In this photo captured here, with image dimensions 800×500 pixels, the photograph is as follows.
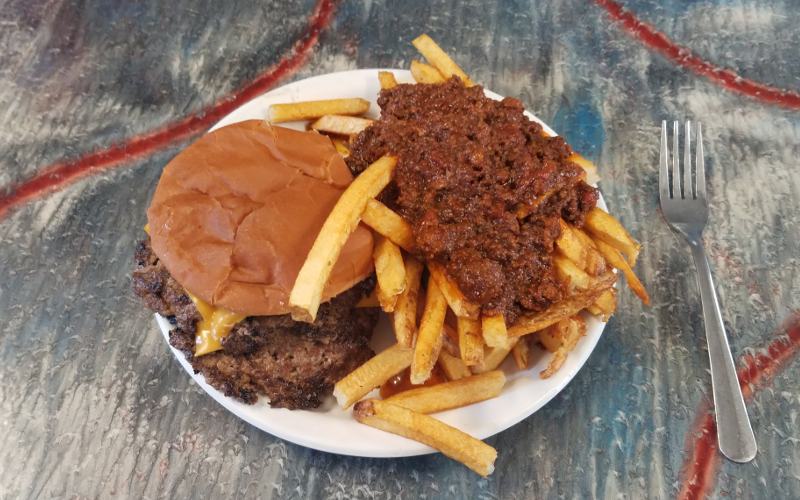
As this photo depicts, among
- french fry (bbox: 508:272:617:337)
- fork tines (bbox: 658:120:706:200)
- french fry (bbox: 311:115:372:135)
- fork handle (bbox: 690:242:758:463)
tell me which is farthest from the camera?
fork tines (bbox: 658:120:706:200)

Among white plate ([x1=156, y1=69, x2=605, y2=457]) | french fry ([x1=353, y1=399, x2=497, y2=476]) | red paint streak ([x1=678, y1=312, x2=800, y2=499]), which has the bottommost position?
red paint streak ([x1=678, y1=312, x2=800, y2=499])

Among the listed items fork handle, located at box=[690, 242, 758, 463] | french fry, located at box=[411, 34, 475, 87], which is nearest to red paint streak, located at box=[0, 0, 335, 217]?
french fry, located at box=[411, 34, 475, 87]

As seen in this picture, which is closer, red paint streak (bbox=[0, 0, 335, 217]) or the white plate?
the white plate

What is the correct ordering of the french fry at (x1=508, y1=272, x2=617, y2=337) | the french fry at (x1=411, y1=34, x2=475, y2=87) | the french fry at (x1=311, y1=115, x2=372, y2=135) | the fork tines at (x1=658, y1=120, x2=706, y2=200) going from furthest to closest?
1. the fork tines at (x1=658, y1=120, x2=706, y2=200)
2. the french fry at (x1=411, y1=34, x2=475, y2=87)
3. the french fry at (x1=311, y1=115, x2=372, y2=135)
4. the french fry at (x1=508, y1=272, x2=617, y2=337)

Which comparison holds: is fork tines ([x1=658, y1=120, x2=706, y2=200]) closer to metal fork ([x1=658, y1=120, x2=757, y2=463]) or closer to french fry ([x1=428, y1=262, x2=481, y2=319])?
metal fork ([x1=658, y1=120, x2=757, y2=463])

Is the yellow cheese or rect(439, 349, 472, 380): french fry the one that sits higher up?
the yellow cheese

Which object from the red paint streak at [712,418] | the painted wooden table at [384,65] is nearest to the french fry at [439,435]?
the painted wooden table at [384,65]
